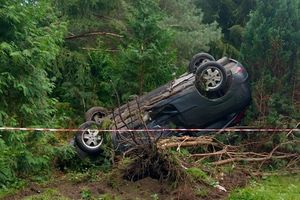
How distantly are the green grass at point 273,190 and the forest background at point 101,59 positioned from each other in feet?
5.19

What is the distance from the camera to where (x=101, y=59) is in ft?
43.6

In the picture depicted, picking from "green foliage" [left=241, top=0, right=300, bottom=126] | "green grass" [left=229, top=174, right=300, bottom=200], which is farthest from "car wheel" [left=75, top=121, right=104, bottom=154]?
"green foliage" [left=241, top=0, right=300, bottom=126]

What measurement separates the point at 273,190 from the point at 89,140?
3.70 metres

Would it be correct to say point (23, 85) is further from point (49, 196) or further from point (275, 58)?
point (275, 58)

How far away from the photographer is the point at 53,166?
9.23m

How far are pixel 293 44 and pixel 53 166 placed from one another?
Answer: 18.6 ft

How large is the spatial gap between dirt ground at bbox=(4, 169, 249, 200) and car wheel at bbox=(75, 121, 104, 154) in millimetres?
1879

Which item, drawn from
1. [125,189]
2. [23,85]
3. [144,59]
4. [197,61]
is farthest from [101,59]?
[125,189]

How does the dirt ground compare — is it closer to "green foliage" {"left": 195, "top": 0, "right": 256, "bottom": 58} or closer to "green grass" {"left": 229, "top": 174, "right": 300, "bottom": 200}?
"green grass" {"left": 229, "top": 174, "right": 300, "bottom": 200}

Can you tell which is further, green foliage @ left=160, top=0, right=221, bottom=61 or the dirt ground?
green foliage @ left=160, top=0, right=221, bottom=61

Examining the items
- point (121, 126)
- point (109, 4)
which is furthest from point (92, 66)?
point (121, 126)

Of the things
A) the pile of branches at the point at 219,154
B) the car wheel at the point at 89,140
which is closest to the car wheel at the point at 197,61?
the pile of branches at the point at 219,154

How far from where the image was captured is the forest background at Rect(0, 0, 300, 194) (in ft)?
24.7

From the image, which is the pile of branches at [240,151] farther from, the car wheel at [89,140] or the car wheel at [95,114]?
the car wheel at [95,114]
